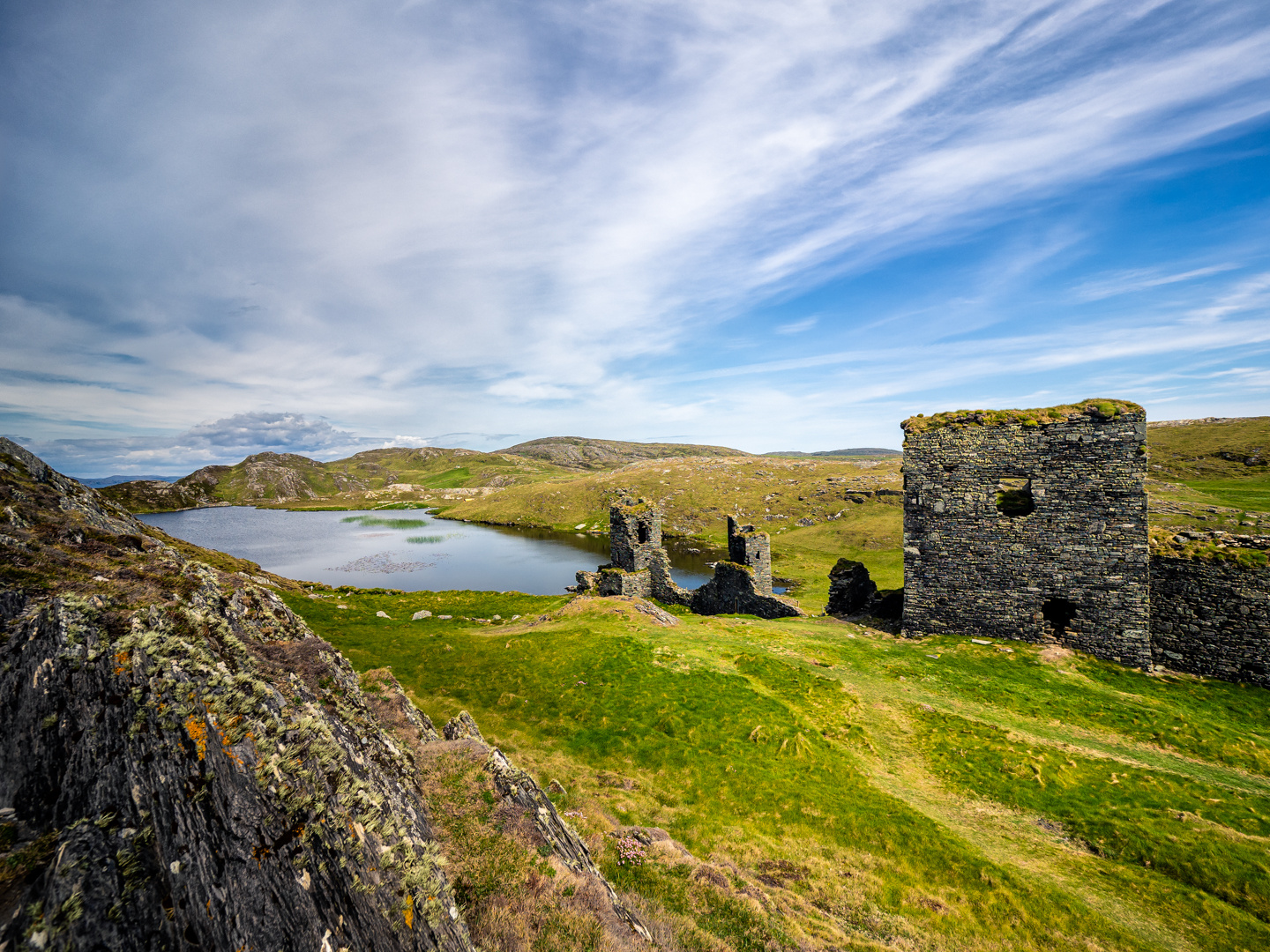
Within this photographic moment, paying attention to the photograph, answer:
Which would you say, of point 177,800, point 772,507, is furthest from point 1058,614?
point 772,507

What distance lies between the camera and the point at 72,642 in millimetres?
7105

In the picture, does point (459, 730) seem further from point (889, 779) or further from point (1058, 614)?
point (1058, 614)

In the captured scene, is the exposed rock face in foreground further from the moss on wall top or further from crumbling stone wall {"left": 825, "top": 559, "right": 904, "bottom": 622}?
crumbling stone wall {"left": 825, "top": 559, "right": 904, "bottom": 622}

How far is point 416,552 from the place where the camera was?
329 feet

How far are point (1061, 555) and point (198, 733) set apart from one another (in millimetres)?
31963

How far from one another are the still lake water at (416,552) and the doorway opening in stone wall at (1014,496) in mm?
46173

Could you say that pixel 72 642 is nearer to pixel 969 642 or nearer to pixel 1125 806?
pixel 1125 806

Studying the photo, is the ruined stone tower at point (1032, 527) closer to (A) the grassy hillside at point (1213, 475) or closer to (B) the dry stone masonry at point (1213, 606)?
(B) the dry stone masonry at point (1213, 606)

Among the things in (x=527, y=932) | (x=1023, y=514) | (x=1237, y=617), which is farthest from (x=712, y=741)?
(x=1237, y=617)

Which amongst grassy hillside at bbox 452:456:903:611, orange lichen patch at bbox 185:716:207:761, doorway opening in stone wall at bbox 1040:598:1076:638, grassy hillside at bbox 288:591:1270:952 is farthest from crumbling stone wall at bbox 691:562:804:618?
orange lichen patch at bbox 185:716:207:761

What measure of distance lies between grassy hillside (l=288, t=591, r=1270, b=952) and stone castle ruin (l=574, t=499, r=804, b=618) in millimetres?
10763

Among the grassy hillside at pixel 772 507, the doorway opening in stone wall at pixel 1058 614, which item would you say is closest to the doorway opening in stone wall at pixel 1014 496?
the doorway opening in stone wall at pixel 1058 614

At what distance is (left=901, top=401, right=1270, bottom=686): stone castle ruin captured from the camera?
68.4 feet

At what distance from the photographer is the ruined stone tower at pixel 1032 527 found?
22.3 metres
